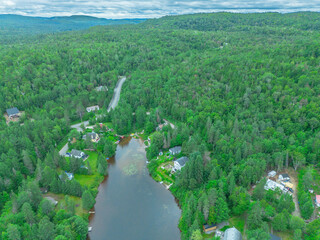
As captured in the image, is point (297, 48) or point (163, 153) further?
point (297, 48)

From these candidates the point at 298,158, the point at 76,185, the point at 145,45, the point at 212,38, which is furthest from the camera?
the point at 212,38

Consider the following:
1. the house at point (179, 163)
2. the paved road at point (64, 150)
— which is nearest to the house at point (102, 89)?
the paved road at point (64, 150)

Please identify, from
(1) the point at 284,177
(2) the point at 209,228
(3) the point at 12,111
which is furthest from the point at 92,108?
(1) the point at 284,177

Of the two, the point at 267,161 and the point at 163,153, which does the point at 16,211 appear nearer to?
the point at 163,153

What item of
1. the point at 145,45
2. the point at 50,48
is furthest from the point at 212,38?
the point at 50,48

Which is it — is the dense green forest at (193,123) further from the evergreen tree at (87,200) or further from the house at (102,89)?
the house at (102,89)

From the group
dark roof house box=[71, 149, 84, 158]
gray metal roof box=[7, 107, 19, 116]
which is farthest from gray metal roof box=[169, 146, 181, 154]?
gray metal roof box=[7, 107, 19, 116]

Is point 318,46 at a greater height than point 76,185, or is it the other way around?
point 318,46
